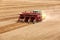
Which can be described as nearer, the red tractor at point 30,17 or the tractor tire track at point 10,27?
the tractor tire track at point 10,27

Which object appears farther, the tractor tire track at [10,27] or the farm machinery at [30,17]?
the farm machinery at [30,17]

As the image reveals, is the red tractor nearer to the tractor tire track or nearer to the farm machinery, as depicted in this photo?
the farm machinery

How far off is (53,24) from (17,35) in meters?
1.02

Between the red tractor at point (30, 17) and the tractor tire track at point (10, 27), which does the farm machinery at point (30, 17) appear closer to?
the red tractor at point (30, 17)

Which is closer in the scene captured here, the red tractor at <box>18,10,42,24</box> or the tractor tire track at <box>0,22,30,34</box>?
the tractor tire track at <box>0,22,30,34</box>

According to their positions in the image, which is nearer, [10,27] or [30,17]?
[10,27]

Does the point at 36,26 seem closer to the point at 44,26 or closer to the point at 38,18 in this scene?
the point at 44,26

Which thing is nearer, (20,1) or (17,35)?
(17,35)

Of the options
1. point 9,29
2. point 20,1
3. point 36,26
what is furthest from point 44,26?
point 20,1

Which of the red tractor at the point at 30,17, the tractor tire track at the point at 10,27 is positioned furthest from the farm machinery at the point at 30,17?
the tractor tire track at the point at 10,27

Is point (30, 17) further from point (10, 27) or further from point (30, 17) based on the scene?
point (10, 27)

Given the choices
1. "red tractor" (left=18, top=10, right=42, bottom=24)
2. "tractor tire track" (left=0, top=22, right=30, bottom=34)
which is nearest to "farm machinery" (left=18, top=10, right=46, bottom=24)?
"red tractor" (left=18, top=10, right=42, bottom=24)

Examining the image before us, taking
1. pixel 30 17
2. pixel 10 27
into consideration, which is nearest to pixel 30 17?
pixel 30 17

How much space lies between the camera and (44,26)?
359 cm
